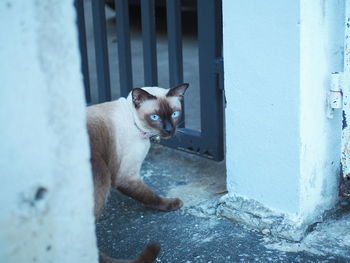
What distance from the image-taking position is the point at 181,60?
295 cm

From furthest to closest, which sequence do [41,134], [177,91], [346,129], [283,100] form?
[177,91], [346,129], [283,100], [41,134]

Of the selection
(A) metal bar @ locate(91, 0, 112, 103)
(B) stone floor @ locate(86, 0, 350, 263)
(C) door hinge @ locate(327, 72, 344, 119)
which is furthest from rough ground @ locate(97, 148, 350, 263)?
(A) metal bar @ locate(91, 0, 112, 103)

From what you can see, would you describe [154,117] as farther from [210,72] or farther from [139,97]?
[210,72]

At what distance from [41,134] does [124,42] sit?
85.2 inches

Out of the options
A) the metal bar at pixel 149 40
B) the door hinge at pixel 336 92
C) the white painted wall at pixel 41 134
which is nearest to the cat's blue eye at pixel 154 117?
the metal bar at pixel 149 40

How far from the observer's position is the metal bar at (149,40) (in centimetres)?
296

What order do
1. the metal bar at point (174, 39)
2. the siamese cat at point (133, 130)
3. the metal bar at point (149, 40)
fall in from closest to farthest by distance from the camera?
the siamese cat at point (133, 130) < the metal bar at point (174, 39) < the metal bar at point (149, 40)

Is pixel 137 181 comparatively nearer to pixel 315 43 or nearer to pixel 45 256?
pixel 315 43

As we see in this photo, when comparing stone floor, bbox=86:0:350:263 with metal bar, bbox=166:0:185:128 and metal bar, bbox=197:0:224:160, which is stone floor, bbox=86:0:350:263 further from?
metal bar, bbox=166:0:185:128

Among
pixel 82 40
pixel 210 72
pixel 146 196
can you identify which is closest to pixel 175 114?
pixel 210 72

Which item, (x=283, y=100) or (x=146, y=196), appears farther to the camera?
(x=146, y=196)

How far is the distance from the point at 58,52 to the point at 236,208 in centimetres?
150

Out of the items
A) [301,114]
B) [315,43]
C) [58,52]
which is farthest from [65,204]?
[315,43]

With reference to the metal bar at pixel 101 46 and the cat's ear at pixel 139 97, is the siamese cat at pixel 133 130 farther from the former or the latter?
the metal bar at pixel 101 46
